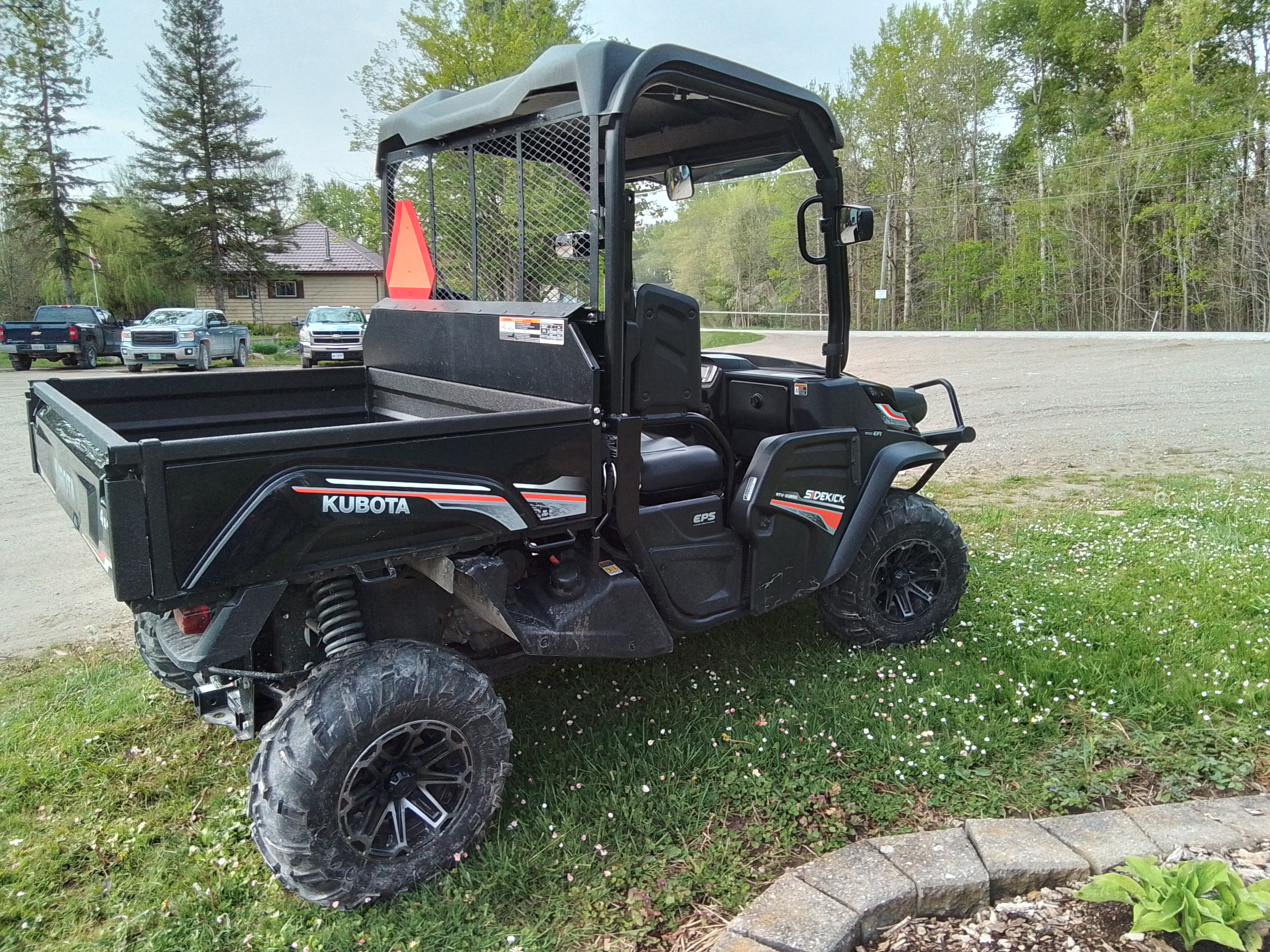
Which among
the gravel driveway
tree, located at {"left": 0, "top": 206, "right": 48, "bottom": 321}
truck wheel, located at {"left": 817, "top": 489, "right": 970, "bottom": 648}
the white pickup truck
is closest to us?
truck wheel, located at {"left": 817, "top": 489, "right": 970, "bottom": 648}

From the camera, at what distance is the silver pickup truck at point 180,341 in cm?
2050

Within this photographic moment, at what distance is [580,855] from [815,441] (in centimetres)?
190

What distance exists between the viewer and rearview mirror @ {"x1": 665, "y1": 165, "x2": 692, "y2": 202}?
4.24 m

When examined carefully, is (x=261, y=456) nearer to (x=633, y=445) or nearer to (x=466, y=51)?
(x=633, y=445)

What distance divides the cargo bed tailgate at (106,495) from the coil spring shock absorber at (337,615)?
57 centimetres

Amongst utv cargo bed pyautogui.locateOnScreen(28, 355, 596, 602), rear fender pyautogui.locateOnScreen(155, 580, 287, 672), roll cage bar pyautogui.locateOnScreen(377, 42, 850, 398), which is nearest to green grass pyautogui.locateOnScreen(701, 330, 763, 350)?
roll cage bar pyautogui.locateOnScreen(377, 42, 850, 398)

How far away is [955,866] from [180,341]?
2191 centimetres

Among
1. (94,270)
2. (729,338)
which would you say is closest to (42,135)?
(94,270)

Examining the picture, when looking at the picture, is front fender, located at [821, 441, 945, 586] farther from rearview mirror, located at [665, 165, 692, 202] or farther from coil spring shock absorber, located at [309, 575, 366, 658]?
coil spring shock absorber, located at [309, 575, 366, 658]

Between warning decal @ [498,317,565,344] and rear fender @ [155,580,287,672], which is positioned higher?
warning decal @ [498,317,565,344]

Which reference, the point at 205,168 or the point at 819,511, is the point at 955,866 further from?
the point at 205,168

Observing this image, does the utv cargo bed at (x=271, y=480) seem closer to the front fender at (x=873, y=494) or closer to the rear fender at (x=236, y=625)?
the rear fender at (x=236, y=625)

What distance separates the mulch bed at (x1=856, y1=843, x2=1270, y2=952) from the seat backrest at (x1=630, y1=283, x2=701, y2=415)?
178cm

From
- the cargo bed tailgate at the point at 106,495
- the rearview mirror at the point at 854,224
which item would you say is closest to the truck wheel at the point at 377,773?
the cargo bed tailgate at the point at 106,495
